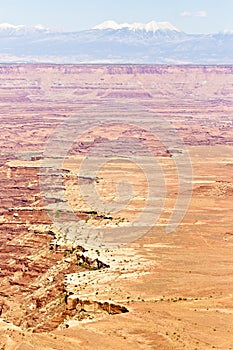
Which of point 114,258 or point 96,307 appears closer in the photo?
point 96,307

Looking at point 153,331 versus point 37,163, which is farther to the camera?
point 37,163

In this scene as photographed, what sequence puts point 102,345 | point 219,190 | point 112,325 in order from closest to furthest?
point 102,345 → point 112,325 → point 219,190

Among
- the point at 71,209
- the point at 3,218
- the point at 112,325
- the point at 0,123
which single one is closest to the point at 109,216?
the point at 71,209

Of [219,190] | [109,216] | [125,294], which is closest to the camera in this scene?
[125,294]

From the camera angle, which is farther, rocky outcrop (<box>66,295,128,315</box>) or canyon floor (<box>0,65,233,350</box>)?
rocky outcrop (<box>66,295,128,315</box>)

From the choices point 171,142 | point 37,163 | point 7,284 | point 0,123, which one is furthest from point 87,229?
point 0,123

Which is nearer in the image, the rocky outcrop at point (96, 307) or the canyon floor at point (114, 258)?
the canyon floor at point (114, 258)

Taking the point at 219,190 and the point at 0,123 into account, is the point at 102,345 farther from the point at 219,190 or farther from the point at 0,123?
the point at 0,123

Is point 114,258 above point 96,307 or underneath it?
underneath

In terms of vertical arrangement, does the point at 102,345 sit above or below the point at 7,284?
above
